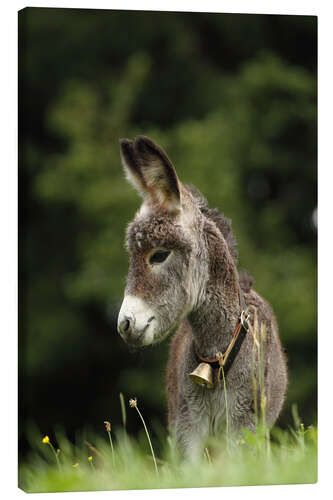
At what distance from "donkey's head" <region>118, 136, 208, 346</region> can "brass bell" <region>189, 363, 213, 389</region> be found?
24 centimetres

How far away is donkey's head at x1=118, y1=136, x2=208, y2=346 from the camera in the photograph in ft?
11.8

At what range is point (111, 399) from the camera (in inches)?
336

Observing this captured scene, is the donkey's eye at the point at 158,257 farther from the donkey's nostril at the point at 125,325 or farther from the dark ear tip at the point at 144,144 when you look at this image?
the dark ear tip at the point at 144,144

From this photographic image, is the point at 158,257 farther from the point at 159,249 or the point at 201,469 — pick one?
the point at 201,469

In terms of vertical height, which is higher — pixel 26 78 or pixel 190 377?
pixel 26 78

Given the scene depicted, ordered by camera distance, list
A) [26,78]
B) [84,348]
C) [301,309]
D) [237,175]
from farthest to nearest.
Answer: [84,348], [237,175], [301,309], [26,78]

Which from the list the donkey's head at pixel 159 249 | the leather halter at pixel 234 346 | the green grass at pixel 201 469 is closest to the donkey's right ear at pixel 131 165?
the donkey's head at pixel 159 249

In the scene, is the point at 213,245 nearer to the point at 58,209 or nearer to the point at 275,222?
the point at 275,222

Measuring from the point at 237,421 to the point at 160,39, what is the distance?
17.1 ft

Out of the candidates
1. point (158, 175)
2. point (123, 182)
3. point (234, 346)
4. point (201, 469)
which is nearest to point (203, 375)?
point (234, 346)

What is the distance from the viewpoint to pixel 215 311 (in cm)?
388

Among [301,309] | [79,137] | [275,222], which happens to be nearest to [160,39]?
[79,137]

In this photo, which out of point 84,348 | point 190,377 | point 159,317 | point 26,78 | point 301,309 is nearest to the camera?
point 159,317

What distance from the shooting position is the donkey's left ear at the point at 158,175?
3.71 metres
